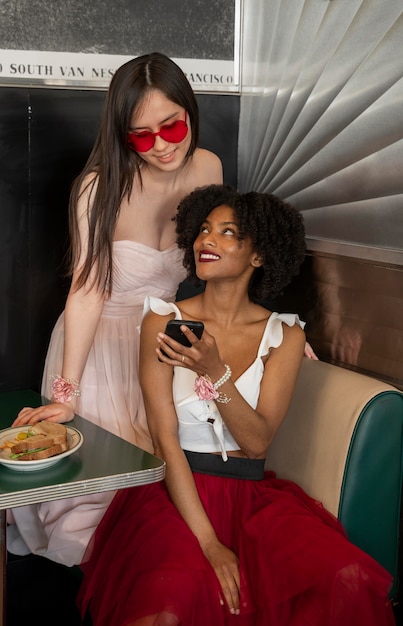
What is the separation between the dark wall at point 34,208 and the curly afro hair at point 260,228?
648 millimetres

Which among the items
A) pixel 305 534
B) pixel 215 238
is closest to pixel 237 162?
pixel 215 238

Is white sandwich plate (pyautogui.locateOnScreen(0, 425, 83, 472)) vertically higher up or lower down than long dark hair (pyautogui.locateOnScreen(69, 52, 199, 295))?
lower down

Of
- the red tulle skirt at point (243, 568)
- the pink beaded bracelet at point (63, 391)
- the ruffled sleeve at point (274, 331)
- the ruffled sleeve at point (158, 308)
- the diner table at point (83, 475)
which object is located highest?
the ruffled sleeve at point (158, 308)

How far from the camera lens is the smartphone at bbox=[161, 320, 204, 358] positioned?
6.46 ft

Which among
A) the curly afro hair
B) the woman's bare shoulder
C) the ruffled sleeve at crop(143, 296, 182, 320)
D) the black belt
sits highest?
the woman's bare shoulder

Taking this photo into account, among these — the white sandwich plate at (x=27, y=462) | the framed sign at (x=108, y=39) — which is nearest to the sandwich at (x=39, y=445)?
the white sandwich plate at (x=27, y=462)

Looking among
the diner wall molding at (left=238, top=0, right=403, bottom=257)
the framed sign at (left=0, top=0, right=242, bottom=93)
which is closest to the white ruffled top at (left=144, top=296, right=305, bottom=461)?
the diner wall molding at (left=238, top=0, right=403, bottom=257)

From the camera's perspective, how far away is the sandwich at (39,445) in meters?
1.91

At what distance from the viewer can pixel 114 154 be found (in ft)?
8.27

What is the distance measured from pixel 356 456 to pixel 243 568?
44 centimetres

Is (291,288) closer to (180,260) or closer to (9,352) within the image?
(180,260)

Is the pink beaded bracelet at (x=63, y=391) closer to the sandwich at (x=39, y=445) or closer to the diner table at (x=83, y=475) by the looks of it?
the diner table at (x=83, y=475)

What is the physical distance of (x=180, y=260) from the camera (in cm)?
273

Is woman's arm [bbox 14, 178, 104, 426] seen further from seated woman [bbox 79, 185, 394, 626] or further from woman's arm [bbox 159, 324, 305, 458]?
woman's arm [bbox 159, 324, 305, 458]
